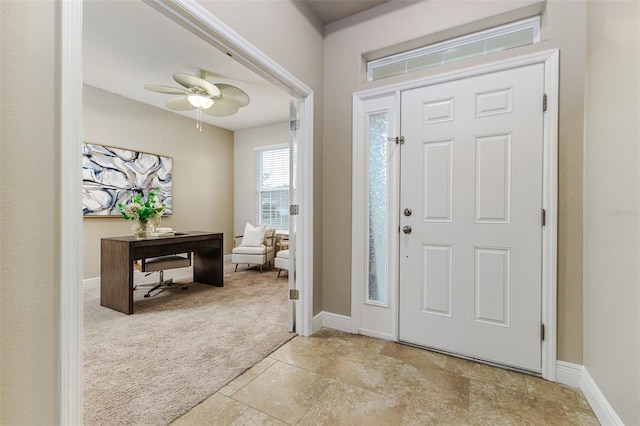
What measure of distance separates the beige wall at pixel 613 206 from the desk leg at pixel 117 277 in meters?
3.74

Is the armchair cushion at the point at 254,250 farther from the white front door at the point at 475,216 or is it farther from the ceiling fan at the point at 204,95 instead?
the white front door at the point at 475,216

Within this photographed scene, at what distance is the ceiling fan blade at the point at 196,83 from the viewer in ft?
9.15

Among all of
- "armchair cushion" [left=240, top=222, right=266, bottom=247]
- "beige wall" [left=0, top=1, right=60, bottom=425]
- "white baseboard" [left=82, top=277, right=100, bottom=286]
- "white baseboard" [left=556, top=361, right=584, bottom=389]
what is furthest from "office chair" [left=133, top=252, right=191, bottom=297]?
"white baseboard" [left=556, top=361, right=584, bottom=389]

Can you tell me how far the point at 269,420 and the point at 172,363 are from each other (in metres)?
0.96

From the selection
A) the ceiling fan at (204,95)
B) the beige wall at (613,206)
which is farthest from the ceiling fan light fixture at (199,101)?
the beige wall at (613,206)

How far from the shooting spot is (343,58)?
2500 millimetres

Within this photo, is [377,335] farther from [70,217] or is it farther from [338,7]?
[338,7]

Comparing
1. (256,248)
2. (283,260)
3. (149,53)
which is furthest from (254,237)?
(149,53)

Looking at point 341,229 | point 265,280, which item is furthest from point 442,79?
point 265,280

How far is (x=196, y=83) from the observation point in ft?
9.52

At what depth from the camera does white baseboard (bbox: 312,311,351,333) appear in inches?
97.7

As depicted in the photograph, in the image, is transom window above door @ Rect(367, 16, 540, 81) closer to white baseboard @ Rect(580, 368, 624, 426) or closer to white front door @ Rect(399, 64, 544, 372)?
white front door @ Rect(399, 64, 544, 372)

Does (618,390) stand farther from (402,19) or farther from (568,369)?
(402,19)

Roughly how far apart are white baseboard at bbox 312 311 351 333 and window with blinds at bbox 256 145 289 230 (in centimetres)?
320
